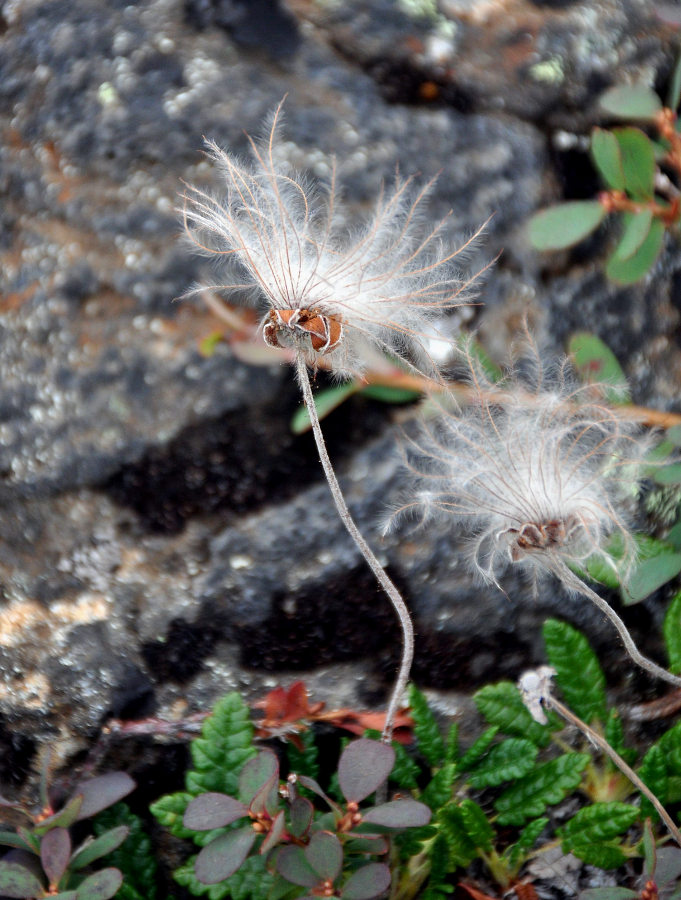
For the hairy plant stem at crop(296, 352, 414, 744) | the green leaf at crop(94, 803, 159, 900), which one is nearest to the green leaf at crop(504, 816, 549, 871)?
the hairy plant stem at crop(296, 352, 414, 744)

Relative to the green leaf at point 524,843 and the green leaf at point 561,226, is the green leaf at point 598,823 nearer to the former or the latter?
the green leaf at point 524,843

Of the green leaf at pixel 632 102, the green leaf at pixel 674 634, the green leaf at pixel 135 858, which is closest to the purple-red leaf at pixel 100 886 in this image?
the green leaf at pixel 135 858

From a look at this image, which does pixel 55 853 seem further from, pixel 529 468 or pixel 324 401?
pixel 529 468

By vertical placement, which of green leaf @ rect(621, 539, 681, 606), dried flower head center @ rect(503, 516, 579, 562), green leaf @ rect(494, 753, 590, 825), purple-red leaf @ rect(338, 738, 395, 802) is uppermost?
dried flower head center @ rect(503, 516, 579, 562)

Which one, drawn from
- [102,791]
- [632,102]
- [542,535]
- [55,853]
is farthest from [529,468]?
[55,853]

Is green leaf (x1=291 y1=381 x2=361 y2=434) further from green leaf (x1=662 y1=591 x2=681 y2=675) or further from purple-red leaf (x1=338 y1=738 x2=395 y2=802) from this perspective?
green leaf (x1=662 y1=591 x2=681 y2=675)

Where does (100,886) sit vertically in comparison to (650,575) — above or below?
above
